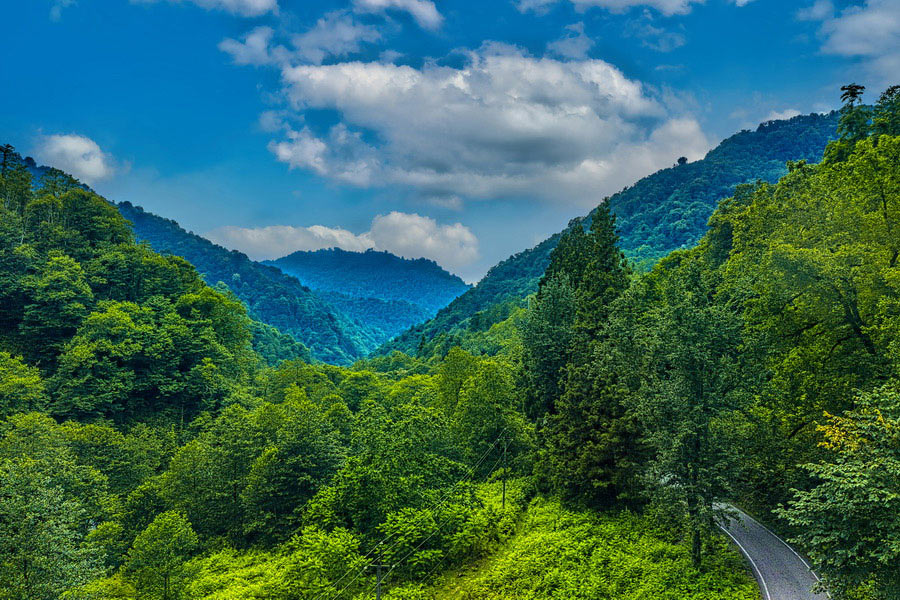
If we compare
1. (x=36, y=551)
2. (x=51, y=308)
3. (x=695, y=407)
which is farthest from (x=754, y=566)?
(x=51, y=308)

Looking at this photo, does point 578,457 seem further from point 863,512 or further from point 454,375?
point 454,375

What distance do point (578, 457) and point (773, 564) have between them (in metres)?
9.21

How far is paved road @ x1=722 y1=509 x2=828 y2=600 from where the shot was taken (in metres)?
16.6

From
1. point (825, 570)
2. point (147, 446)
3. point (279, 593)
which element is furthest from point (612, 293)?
point (147, 446)

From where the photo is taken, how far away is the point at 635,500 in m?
24.0

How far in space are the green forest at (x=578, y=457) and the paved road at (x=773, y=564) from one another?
1.96 feet

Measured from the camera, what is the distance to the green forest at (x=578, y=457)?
18.0 metres

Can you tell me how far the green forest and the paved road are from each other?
598mm

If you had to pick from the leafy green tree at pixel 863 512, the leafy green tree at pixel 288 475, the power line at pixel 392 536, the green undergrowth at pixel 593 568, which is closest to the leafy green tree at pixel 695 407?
the green undergrowth at pixel 593 568

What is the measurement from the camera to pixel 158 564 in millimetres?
22266

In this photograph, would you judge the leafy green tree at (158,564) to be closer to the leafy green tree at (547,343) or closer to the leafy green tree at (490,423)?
the leafy green tree at (490,423)

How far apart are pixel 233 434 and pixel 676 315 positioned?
31059 mm

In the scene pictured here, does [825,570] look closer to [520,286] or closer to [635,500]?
[635,500]

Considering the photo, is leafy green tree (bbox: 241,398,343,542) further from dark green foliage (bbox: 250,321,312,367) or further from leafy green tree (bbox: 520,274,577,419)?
dark green foliage (bbox: 250,321,312,367)
